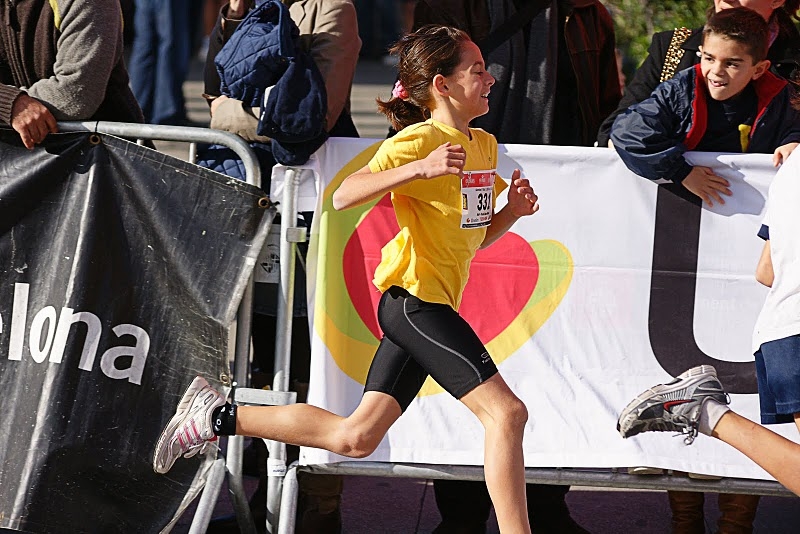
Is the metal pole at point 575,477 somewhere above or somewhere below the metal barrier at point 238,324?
below

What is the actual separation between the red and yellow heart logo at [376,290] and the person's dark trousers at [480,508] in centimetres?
51

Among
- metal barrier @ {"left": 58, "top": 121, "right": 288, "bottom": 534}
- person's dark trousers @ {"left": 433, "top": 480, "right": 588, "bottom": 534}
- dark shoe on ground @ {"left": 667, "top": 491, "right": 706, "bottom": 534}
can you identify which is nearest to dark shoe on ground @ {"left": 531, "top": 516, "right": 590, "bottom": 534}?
person's dark trousers @ {"left": 433, "top": 480, "right": 588, "bottom": 534}

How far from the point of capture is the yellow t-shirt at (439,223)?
3.96 meters

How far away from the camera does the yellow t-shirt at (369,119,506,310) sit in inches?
156

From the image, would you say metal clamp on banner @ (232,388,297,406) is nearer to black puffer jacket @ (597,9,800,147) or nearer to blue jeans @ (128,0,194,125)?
black puffer jacket @ (597,9,800,147)

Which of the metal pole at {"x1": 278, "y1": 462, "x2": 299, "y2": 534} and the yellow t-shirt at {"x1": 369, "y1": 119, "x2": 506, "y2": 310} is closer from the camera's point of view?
the yellow t-shirt at {"x1": 369, "y1": 119, "x2": 506, "y2": 310}

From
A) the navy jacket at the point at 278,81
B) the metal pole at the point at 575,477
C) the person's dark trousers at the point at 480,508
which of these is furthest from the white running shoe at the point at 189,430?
the person's dark trousers at the point at 480,508

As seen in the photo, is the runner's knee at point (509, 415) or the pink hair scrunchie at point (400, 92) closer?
the runner's knee at point (509, 415)

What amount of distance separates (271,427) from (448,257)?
0.85m

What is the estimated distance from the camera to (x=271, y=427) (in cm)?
413

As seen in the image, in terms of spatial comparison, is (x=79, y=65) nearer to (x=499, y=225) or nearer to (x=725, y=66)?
(x=499, y=225)

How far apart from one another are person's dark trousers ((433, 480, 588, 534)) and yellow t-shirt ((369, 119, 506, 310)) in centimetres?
108

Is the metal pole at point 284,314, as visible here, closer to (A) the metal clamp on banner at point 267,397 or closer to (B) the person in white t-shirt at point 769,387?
(A) the metal clamp on banner at point 267,397

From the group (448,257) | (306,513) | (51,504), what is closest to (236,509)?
(306,513)
